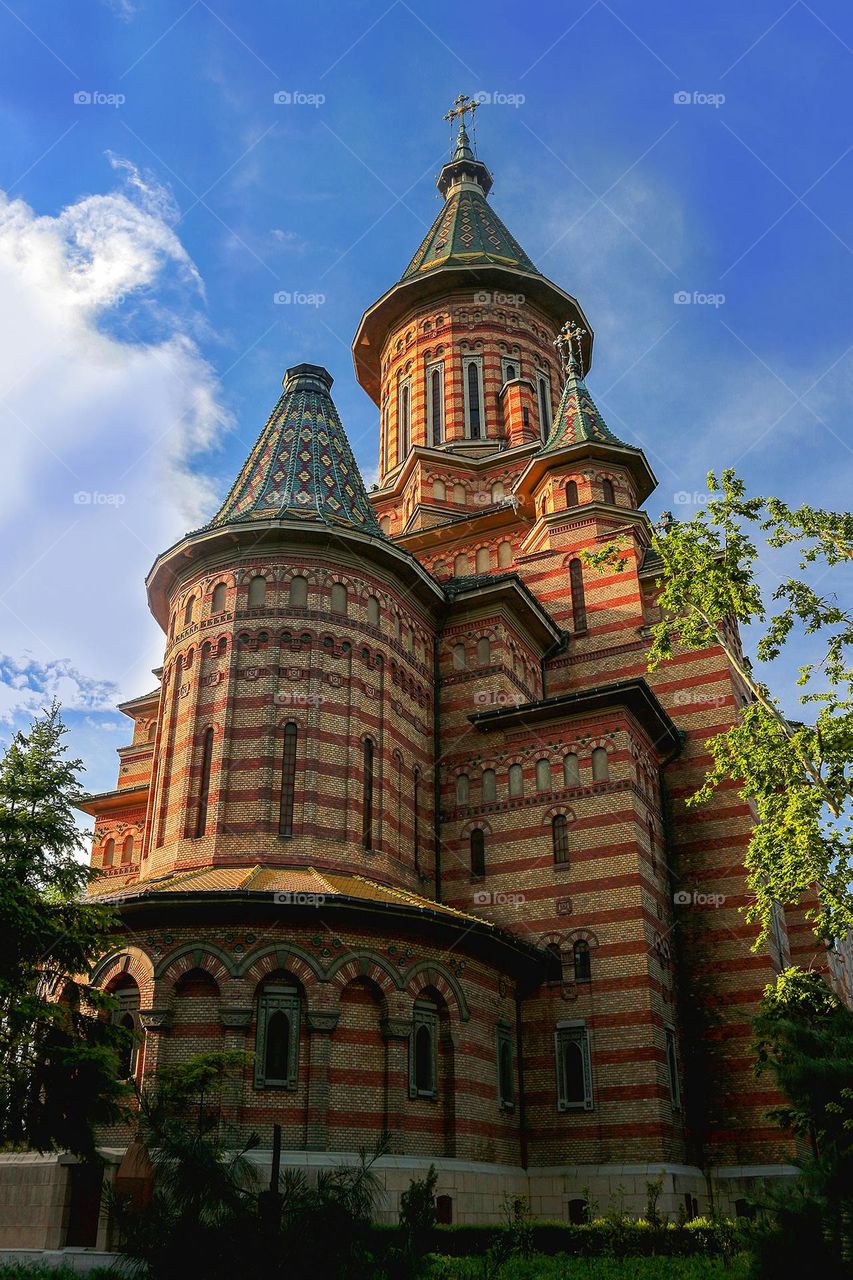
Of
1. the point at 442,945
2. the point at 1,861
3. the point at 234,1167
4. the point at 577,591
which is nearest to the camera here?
the point at 234,1167

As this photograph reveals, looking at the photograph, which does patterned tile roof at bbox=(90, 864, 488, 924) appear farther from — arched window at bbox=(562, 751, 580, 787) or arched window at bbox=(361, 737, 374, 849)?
arched window at bbox=(562, 751, 580, 787)

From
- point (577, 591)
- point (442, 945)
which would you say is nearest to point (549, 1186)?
point (442, 945)

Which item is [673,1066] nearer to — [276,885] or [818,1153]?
[276,885]

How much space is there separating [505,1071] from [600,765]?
7.39m

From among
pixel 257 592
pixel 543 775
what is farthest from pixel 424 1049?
pixel 257 592

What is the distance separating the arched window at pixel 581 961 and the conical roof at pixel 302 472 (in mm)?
11423

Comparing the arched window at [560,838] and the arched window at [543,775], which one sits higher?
the arched window at [543,775]

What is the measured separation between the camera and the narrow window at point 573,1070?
931 inches

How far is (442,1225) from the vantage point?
62.6 feet

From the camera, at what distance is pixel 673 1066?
2464 centimetres

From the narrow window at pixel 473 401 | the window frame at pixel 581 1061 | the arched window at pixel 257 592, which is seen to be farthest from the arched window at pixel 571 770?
the narrow window at pixel 473 401

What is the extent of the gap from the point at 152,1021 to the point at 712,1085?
44.2ft

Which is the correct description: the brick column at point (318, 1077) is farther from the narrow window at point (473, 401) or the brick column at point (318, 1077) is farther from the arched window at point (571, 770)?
the narrow window at point (473, 401)

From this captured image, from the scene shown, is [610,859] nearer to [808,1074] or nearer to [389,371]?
[808,1074]
